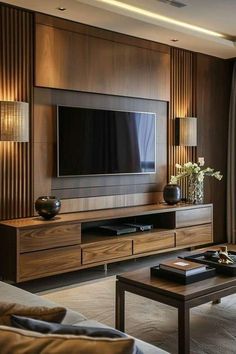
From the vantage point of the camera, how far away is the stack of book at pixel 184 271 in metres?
2.60

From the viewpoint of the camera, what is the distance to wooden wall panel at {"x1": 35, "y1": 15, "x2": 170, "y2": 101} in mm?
4176

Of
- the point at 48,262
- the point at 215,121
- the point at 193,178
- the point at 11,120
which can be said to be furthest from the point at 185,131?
the point at 48,262

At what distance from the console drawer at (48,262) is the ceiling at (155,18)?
2.15 meters

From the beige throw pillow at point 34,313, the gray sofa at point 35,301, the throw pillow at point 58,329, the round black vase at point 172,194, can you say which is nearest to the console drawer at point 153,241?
the round black vase at point 172,194

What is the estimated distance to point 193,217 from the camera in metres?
5.07

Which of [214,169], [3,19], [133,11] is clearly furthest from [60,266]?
[214,169]

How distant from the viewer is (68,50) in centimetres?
434

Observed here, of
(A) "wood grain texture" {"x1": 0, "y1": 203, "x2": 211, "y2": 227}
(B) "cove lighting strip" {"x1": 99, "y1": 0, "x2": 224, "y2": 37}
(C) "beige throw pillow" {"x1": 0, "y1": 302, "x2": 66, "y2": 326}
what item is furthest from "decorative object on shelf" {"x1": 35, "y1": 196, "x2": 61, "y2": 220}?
(C) "beige throw pillow" {"x1": 0, "y1": 302, "x2": 66, "y2": 326}

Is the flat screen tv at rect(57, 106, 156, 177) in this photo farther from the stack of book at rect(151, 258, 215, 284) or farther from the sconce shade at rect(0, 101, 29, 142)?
the stack of book at rect(151, 258, 215, 284)

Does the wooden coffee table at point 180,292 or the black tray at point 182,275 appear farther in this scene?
the black tray at point 182,275

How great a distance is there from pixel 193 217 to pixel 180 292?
272 cm

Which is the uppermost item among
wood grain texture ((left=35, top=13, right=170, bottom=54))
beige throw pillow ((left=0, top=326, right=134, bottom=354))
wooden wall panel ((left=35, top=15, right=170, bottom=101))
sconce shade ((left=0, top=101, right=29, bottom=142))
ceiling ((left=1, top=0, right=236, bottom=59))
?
ceiling ((left=1, top=0, right=236, bottom=59))

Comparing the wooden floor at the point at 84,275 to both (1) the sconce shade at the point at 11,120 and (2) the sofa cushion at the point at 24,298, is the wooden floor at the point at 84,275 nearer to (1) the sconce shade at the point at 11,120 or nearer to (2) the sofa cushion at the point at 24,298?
(1) the sconce shade at the point at 11,120

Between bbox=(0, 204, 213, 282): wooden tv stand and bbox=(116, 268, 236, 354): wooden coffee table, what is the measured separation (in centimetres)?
120
